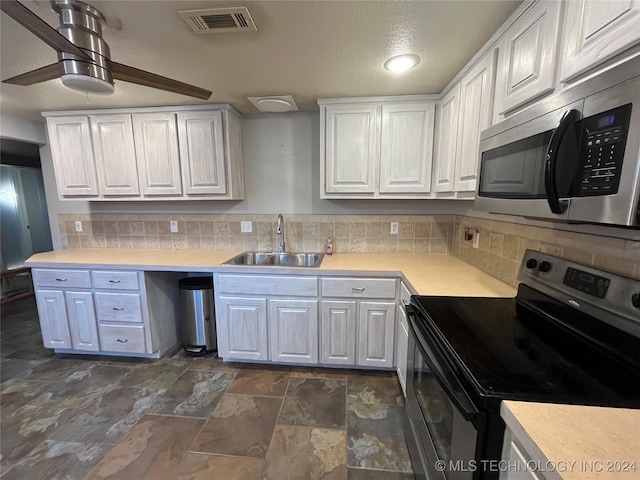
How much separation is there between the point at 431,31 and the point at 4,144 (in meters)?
5.16

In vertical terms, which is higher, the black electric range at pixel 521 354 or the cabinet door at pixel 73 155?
the cabinet door at pixel 73 155

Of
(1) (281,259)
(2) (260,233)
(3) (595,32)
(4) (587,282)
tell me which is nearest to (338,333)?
(1) (281,259)

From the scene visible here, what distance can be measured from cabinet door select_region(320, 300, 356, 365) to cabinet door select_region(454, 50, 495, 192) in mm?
1195

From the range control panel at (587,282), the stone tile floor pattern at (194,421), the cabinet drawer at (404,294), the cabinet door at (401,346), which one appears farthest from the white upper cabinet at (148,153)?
the range control panel at (587,282)

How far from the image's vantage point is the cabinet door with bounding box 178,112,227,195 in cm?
237

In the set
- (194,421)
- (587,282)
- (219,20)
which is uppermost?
(219,20)

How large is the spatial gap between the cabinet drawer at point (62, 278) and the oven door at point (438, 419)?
2.70m

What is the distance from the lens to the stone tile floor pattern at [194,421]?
146 cm

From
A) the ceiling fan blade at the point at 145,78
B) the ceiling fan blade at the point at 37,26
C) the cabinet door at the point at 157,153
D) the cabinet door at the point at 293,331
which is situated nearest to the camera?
the ceiling fan blade at the point at 37,26

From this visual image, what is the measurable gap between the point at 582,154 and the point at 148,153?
116 inches

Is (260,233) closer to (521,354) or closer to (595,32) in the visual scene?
(521,354)

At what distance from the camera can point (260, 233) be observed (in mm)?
2783

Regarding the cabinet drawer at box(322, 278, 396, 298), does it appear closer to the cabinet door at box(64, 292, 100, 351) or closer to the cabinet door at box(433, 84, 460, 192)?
the cabinet door at box(433, 84, 460, 192)

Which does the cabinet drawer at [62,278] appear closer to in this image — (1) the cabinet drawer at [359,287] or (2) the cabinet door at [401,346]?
(1) the cabinet drawer at [359,287]
